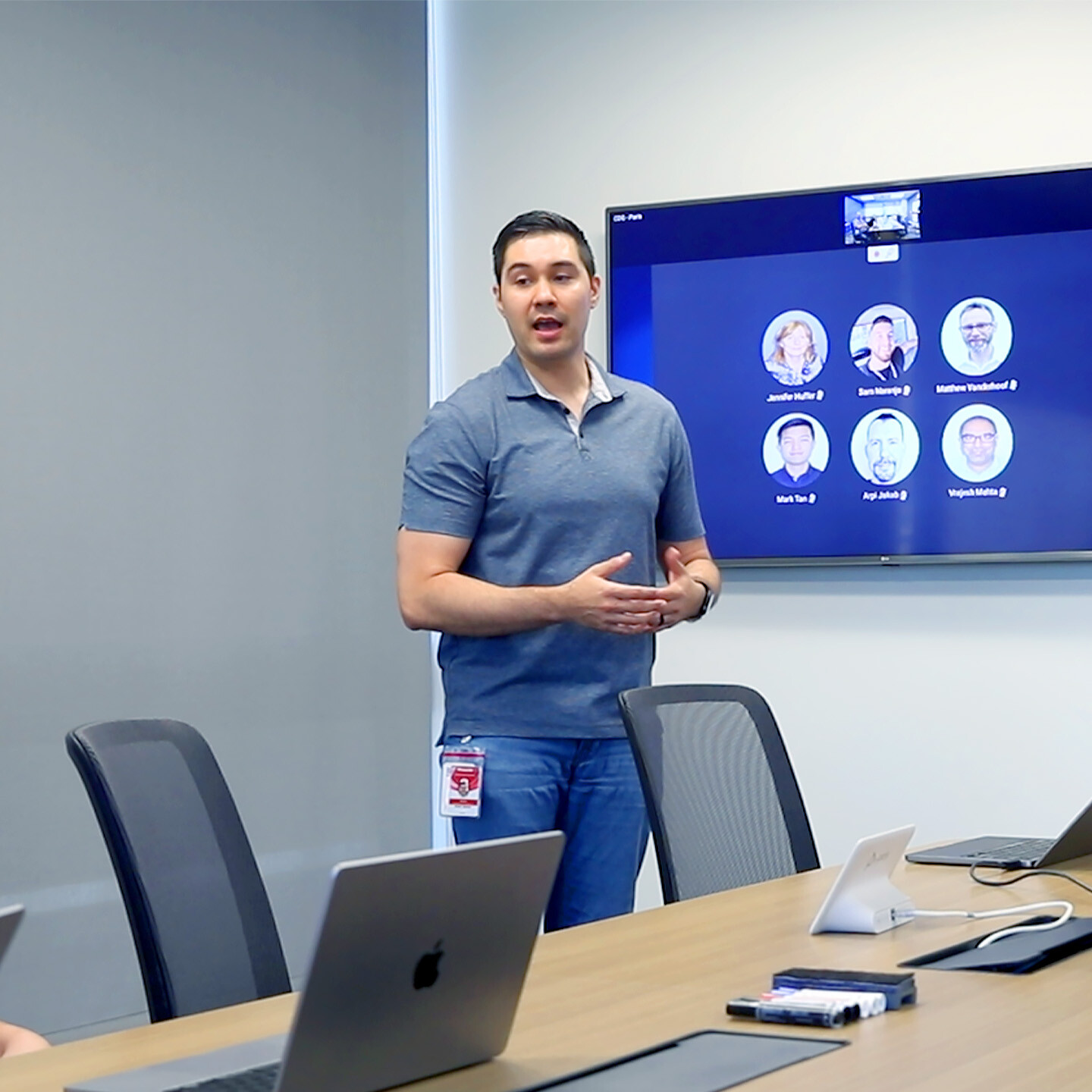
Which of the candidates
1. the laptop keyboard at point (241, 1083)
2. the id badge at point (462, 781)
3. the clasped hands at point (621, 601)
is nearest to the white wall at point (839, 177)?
the clasped hands at point (621, 601)

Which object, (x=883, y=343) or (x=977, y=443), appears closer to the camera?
(x=977, y=443)

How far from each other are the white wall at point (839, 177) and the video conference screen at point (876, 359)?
109 mm

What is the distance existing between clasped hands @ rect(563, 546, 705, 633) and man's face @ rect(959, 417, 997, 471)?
1698 millimetres

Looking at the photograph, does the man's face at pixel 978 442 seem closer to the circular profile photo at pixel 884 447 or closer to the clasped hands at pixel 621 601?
the circular profile photo at pixel 884 447

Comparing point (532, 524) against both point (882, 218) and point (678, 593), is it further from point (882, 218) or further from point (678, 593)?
point (882, 218)

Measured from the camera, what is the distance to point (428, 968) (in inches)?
53.2

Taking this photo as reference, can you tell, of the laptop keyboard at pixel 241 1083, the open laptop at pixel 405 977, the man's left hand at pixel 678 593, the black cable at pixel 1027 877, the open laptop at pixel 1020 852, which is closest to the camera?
the open laptop at pixel 405 977

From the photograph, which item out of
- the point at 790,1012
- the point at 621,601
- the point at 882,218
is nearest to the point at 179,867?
the point at 790,1012

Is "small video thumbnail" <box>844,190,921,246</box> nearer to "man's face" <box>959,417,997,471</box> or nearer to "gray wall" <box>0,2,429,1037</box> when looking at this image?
"man's face" <box>959,417,997,471</box>

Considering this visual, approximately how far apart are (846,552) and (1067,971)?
3007mm

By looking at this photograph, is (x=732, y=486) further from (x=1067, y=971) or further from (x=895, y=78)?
(x=1067, y=971)

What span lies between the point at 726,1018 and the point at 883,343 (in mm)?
3336

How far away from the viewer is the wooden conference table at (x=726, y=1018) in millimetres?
1456

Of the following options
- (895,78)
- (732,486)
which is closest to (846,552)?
(732,486)
